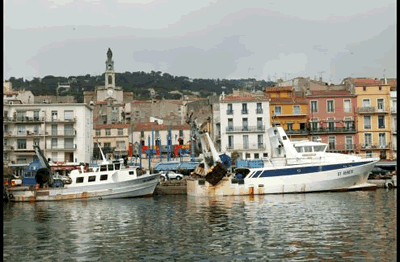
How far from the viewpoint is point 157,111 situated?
121 m

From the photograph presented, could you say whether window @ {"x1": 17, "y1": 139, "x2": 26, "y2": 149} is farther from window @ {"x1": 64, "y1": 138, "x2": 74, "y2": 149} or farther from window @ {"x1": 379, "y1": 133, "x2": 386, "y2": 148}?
window @ {"x1": 379, "y1": 133, "x2": 386, "y2": 148}

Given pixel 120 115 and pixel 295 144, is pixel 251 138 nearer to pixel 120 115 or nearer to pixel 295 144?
pixel 295 144

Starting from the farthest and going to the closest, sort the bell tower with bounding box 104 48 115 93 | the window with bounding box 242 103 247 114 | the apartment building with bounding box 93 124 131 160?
the bell tower with bounding box 104 48 115 93 < the apartment building with bounding box 93 124 131 160 < the window with bounding box 242 103 247 114

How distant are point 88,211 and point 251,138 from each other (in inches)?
1440

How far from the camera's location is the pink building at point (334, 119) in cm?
6838

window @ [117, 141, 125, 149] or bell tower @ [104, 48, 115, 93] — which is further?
bell tower @ [104, 48, 115, 93]

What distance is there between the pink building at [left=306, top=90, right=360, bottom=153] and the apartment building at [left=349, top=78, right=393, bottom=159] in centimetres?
78

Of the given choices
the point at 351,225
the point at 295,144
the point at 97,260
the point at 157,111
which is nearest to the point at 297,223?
the point at 351,225

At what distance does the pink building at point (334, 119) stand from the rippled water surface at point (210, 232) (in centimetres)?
3146

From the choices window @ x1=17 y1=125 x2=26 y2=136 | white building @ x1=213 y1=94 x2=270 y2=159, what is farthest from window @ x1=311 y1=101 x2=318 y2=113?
window @ x1=17 y1=125 x2=26 y2=136

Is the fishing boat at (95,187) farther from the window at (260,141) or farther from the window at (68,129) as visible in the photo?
the window at (68,129)

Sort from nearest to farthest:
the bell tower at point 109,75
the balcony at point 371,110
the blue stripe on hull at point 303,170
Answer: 1. the blue stripe on hull at point 303,170
2. the balcony at point 371,110
3. the bell tower at point 109,75

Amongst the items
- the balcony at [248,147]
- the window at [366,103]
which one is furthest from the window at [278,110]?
the window at [366,103]

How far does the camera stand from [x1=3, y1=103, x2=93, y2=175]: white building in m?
71.5
